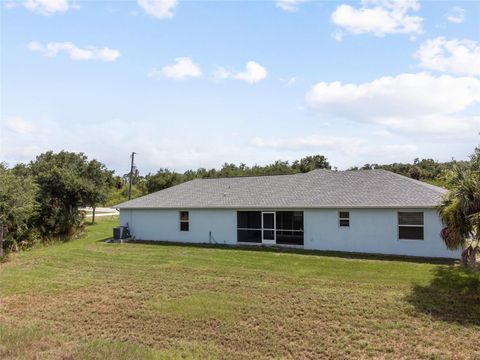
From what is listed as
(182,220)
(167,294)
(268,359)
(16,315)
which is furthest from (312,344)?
(182,220)

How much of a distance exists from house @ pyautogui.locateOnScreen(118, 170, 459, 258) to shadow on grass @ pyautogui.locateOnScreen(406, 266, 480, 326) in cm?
402

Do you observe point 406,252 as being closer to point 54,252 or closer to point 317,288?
point 317,288

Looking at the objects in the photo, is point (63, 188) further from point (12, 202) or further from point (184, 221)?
point (184, 221)

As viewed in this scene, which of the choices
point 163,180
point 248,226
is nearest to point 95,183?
point 248,226

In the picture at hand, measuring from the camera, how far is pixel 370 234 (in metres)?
19.2

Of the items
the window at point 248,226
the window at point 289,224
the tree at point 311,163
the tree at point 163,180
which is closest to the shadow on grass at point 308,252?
the window at point 248,226

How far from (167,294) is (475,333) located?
329 inches

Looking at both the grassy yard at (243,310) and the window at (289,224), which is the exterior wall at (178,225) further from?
the grassy yard at (243,310)

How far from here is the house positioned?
18.4m

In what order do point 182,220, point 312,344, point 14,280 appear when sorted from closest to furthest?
point 312,344 → point 14,280 → point 182,220

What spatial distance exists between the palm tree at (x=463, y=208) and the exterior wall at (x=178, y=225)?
12365mm

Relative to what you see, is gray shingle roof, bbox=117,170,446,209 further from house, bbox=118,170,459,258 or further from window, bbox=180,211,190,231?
window, bbox=180,211,190,231

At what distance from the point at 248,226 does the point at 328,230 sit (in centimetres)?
710

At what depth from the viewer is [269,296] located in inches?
488
